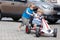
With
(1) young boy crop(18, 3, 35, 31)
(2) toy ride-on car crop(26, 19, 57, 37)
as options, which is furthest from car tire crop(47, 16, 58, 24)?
(2) toy ride-on car crop(26, 19, 57, 37)

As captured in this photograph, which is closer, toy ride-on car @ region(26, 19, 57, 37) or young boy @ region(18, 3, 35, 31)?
toy ride-on car @ region(26, 19, 57, 37)

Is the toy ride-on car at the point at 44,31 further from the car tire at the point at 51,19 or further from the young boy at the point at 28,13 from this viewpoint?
the car tire at the point at 51,19

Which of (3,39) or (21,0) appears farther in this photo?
(21,0)

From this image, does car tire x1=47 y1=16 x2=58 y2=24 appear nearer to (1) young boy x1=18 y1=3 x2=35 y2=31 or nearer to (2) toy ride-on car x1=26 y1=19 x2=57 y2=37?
(1) young boy x1=18 y1=3 x2=35 y2=31

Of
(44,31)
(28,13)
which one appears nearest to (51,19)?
(28,13)

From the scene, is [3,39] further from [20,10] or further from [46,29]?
[20,10]

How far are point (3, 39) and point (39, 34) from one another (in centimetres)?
157

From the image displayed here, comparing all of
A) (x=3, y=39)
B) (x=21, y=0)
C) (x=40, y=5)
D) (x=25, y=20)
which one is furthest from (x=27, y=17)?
(x=21, y=0)

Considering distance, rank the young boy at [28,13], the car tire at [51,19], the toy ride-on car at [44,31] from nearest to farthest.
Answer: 1. the toy ride-on car at [44,31]
2. the young boy at [28,13]
3. the car tire at [51,19]

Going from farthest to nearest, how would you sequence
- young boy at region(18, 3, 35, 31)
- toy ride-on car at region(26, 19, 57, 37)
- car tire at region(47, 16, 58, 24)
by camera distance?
1. car tire at region(47, 16, 58, 24)
2. young boy at region(18, 3, 35, 31)
3. toy ride-on car at region(26, 19, 57, 37)

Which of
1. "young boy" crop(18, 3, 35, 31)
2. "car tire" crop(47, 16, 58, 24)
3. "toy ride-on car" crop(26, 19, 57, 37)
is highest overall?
"young boy" crop(18, 3, 35, 31)

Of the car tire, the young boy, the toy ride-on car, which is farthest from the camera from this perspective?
the car tire

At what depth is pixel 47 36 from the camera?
12289 millimetres

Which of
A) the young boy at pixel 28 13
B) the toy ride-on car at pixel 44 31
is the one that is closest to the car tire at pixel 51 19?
the young boy at pixel 28 13
